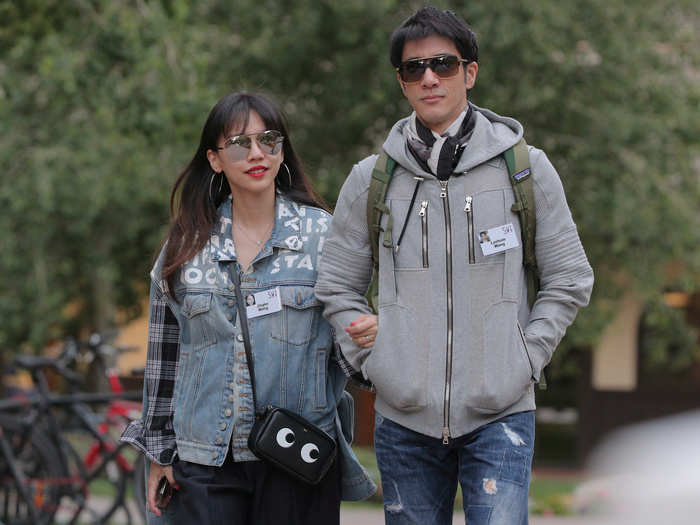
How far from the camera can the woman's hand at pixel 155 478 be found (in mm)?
3684

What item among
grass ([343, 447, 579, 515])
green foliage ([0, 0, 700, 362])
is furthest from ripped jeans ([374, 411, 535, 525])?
green foliage ([0, 0, 700, 362])

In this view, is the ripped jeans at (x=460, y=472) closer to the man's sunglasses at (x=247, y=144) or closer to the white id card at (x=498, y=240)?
the white id card at (x=498, y=240)

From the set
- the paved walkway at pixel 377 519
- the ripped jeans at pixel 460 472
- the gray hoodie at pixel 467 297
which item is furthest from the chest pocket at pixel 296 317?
the paved walkway at pixel 377 519

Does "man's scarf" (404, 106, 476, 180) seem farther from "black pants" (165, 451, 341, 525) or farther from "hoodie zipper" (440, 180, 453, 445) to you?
"black pants" (165, 451, 341, 525)

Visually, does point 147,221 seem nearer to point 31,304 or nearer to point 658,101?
point 31,304

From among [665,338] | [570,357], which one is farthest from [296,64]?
[570,357]

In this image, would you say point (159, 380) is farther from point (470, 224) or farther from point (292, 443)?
point (470, 224)

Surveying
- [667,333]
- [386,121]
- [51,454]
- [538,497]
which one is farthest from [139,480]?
[667,333]

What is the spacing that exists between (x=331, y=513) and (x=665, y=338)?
11290 millimetres

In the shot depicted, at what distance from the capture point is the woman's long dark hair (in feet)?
12.3

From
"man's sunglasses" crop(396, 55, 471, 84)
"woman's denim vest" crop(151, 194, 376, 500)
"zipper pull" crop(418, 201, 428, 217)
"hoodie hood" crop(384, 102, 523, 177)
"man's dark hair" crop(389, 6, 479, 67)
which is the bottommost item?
"woman's denim vest" crop(151, 194, 376, 500)

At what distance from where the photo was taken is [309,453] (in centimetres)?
355

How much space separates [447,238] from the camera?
3312 millimetres

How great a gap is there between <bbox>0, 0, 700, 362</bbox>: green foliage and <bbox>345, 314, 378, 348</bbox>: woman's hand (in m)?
6.60
